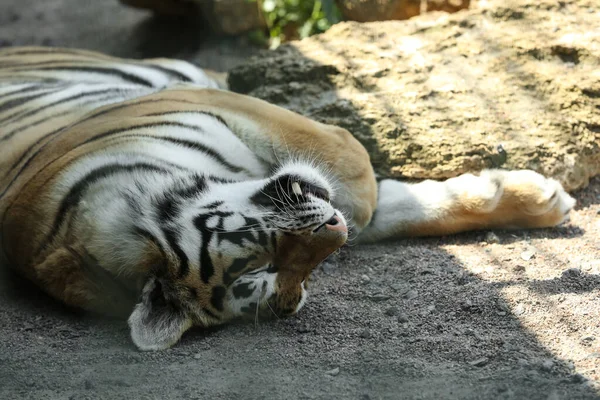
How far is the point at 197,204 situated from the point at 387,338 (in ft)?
2.56

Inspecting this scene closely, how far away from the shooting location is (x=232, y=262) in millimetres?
2500

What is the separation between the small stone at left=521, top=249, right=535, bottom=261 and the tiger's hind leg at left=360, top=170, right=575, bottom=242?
0.23m

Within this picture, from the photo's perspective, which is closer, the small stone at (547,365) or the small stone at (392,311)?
the small stone at (547,365)

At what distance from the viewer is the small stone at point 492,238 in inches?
125

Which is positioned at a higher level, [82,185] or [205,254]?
[82,185]

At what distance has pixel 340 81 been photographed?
12.4 feet

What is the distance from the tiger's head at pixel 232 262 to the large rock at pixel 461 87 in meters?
1.05

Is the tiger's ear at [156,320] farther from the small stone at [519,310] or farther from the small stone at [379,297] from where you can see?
the small stone at [519,310]

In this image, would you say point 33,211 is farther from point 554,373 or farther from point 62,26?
point 62,26

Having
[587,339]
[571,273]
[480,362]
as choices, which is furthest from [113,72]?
[587,339]

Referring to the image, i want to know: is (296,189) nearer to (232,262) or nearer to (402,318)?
(232,262)

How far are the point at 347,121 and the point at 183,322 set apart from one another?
1433 millimetres

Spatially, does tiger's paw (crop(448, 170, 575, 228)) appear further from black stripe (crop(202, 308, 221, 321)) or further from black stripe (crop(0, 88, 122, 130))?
black stripe (crop(0, 88, 122, 130))

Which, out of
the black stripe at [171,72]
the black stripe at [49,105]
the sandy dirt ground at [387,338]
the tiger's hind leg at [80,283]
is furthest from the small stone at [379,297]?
the black stripe at [171,72]
